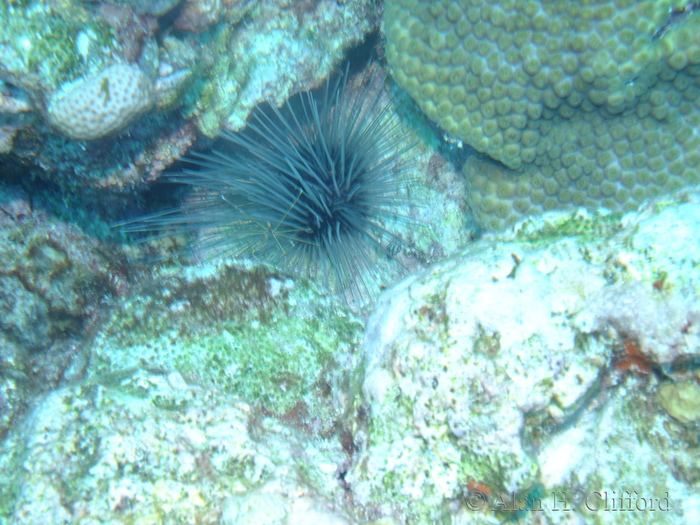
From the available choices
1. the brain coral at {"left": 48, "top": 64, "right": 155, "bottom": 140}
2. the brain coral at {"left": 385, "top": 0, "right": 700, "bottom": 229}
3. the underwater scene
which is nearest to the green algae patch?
the underwater scene

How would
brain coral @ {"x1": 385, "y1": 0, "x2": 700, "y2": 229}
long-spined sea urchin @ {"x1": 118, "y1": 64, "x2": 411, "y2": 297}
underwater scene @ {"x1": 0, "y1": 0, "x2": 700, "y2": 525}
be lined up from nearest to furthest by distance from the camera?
1. underwater scene @ {"x1": 0, "y1": 0, "x2": 700, "y2": 525}
2. brain coral @ {"x1": 385, "y1": 0, "x2": 700, "y2": 229}
3. long-spined sea urchin @ {"x1": 118, "y1": 64, "x2": 411, "y2": 297}

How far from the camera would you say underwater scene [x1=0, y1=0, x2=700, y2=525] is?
2.01 m

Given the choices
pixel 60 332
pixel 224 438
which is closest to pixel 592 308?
pixel 224 438

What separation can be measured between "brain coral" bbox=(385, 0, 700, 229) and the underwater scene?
2 cm

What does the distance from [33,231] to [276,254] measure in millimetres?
1942

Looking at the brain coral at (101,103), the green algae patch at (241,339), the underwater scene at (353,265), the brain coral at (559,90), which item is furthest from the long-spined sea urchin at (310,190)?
the brain coral at (101,103)

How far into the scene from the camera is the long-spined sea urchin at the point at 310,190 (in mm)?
3496

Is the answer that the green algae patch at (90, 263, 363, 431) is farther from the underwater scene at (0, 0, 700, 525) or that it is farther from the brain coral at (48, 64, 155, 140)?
the brain coral at (48, 64, 155, 140)

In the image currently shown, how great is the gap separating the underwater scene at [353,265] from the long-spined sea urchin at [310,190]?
0.10 ft

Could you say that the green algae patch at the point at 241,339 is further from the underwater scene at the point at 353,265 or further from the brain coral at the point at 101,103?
the brain coral at the point at 101,103

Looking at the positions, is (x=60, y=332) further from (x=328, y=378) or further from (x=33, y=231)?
(x=328, y=378)

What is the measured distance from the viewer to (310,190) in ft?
11.3

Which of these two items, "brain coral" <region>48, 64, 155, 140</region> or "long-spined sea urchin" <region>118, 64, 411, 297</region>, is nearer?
"brain coral" <region>48, 64, 155, 140</region>

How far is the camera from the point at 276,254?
144 inches
